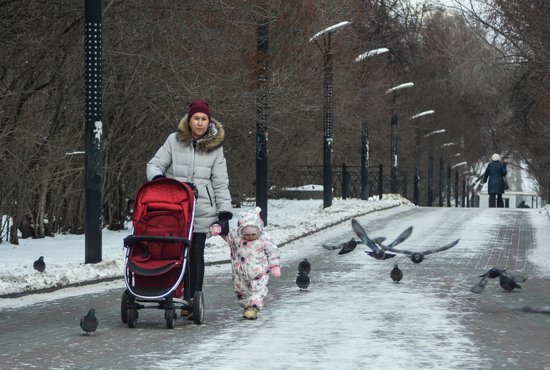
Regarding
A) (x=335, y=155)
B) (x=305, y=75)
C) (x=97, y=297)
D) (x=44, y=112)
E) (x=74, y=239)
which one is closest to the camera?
(x=97, y=297)

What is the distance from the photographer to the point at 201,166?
10.9 meters

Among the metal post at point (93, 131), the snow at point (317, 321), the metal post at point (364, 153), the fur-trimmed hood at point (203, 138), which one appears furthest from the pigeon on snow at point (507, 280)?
the metal post at point (364, 153)

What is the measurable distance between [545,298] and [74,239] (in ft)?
34.4

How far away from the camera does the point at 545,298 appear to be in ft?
44.2

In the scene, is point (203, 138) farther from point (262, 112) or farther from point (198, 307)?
point (262, 112)

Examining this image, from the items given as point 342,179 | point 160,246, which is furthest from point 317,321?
point 342,179

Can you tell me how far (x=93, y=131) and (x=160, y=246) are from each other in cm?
626

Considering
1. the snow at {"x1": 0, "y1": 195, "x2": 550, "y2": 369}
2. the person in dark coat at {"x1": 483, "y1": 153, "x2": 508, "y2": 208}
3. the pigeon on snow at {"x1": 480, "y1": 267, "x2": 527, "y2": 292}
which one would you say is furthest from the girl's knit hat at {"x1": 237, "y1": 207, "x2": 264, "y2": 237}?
the person in dark coat at {"x1": 483, "y1": 153, "x2": 508, "y2": 208}

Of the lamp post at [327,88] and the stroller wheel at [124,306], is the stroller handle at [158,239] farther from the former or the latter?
the lamp post at [327,88]

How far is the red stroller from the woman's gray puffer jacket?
A: 39 centimetres

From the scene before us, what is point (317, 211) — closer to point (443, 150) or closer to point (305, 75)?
point (305, 75)

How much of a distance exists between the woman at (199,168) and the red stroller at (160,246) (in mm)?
370

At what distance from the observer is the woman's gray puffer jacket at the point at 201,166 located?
10.8 metres

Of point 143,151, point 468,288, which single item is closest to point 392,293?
point 468,288
